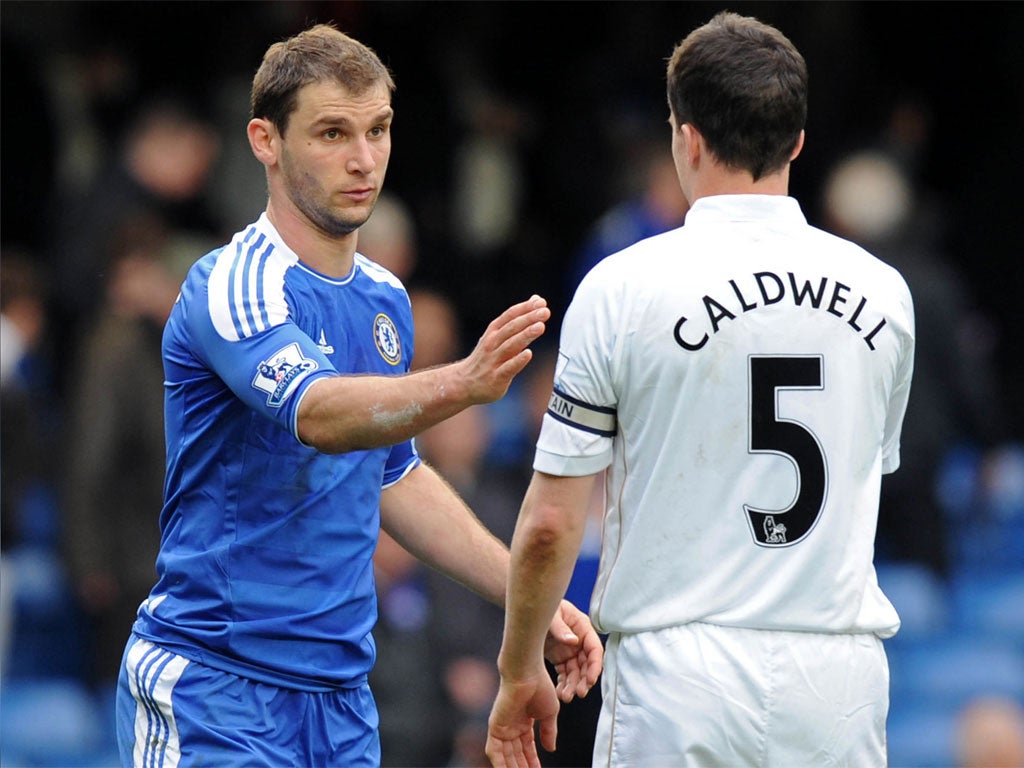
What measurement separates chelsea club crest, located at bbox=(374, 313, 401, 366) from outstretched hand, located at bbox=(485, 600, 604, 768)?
798 millimetres

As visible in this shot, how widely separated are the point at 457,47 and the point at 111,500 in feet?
15.7

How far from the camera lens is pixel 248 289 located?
12.9 ft

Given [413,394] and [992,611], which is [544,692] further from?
[992,611]

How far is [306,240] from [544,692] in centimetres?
128

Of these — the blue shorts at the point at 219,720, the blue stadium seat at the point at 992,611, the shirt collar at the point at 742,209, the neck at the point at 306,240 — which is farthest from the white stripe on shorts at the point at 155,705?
the blue stadium seat at the point at 992,611

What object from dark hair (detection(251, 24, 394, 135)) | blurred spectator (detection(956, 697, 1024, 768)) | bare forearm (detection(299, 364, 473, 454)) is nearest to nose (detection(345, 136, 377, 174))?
dark hair (detection(251, 24, 394, 135))

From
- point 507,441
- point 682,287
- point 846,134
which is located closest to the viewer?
point 682,287

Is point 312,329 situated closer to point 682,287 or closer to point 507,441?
point 682,287

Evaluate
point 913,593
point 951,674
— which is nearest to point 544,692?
point 913,593

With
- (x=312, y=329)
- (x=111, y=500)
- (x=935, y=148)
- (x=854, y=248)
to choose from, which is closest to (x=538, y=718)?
(x=312, y=329)

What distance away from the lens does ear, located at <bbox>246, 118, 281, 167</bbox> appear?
13.8 feet

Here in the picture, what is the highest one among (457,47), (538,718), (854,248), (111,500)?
(457,47)

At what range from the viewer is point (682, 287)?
12.2ft

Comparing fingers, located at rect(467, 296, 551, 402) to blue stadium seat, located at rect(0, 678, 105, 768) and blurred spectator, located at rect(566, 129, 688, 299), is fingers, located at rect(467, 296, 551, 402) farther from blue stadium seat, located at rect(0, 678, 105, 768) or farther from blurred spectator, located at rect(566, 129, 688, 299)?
blue stadium seat, located at rect(0, 678, 105, 768)
